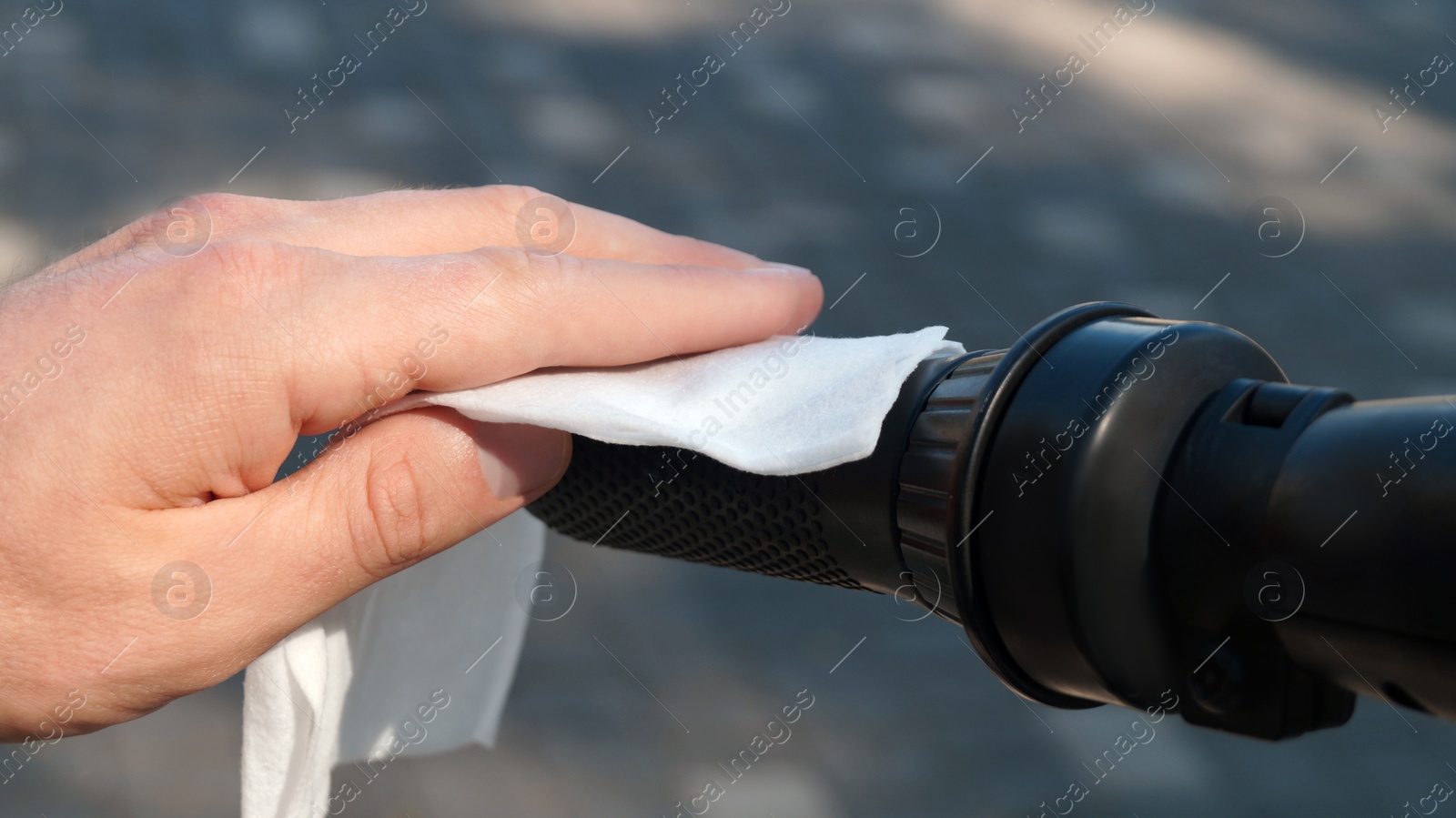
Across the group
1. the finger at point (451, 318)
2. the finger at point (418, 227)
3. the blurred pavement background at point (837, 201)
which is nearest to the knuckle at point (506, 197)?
the finger at point (418, 227)

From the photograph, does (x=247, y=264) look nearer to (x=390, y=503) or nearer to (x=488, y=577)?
(x=390, y=503)

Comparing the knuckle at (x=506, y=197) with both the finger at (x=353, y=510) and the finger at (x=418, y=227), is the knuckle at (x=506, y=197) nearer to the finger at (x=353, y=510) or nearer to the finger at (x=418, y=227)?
the finger at (x=418, y=227)

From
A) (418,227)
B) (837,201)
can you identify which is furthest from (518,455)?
(837,201)

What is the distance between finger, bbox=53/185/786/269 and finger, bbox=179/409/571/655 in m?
0.11

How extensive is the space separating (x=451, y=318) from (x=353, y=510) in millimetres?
100

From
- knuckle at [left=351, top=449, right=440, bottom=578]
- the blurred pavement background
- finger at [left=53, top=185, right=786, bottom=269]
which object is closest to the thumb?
knuckle at [left=351, top=449, right=440, bottom=578]

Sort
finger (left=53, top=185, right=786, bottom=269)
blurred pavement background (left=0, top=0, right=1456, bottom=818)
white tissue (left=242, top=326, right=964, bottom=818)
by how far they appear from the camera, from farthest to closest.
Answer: blurred pavement background (left=0, top=0, right=1456, bottom=818)
finger (left=53, top=185, right=786, bottom=269)
white tissue (left=242, top=326, right=964, bottom=818)

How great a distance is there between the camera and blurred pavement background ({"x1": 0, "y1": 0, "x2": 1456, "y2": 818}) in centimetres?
102

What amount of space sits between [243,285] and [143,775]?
2.33ft

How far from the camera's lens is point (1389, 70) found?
1.77m

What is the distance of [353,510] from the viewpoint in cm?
47

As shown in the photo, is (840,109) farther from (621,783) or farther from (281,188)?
(621,783)

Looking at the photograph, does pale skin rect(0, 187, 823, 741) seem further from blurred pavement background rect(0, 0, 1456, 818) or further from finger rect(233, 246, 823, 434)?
blurred pavement background rect(0, 0, 1456, 818)

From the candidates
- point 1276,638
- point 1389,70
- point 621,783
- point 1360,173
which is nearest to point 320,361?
point 1276,638
